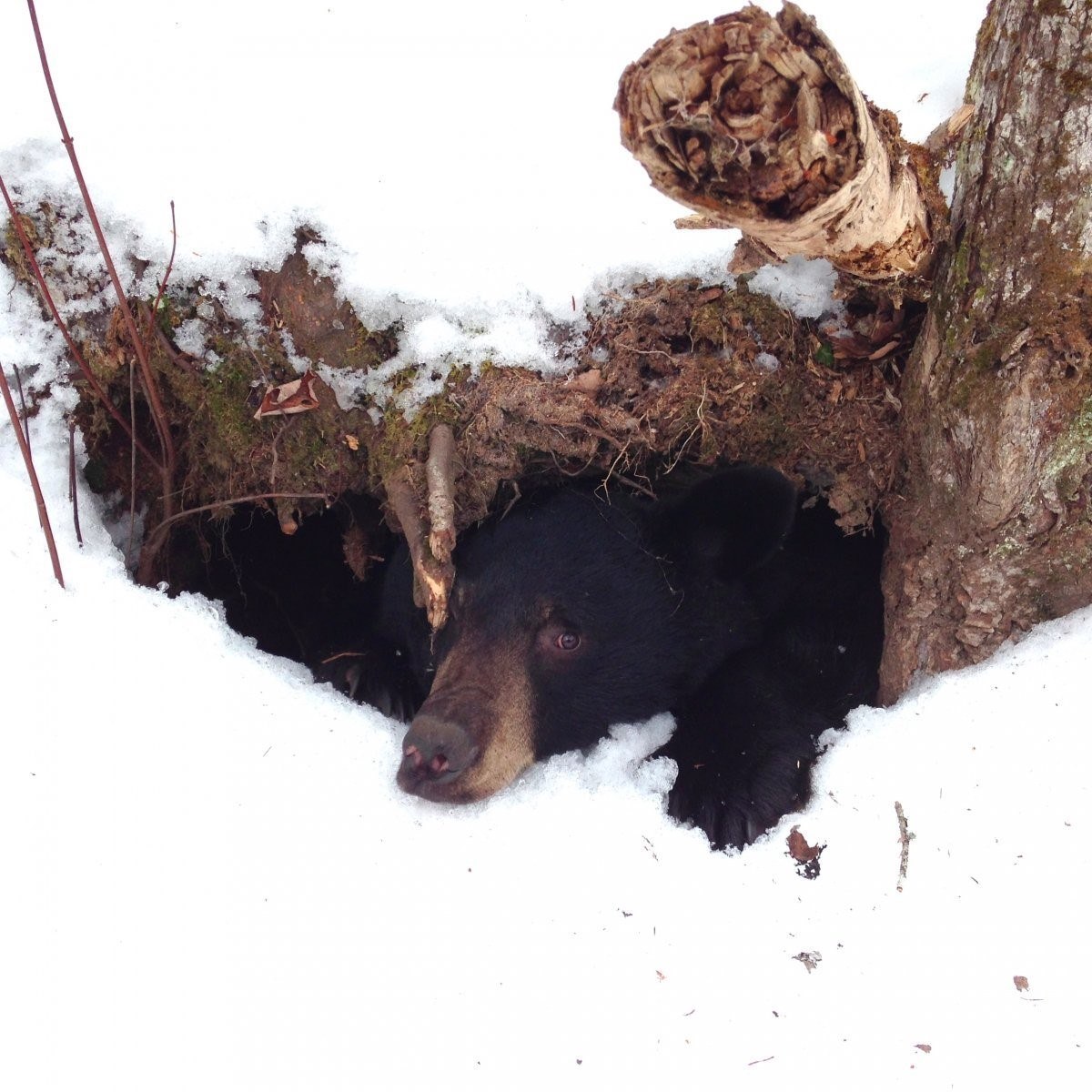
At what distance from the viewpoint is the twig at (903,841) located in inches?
93.3

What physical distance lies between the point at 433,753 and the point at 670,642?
3.44ft

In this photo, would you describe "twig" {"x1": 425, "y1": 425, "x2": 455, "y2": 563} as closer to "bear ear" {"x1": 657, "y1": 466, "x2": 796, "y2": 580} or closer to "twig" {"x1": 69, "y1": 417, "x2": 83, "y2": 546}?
"bear ear" {"x1": 657, "y1": 466, "x2": 796, "y2": 580}

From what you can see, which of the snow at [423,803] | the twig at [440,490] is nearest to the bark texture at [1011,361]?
the snow at [423,803]

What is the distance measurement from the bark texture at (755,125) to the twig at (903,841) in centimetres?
147

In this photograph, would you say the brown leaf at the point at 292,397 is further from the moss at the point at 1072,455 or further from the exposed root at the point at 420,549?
the moss at the point at 1072,455

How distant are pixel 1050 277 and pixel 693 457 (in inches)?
53.7

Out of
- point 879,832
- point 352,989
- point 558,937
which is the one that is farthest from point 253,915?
point 879,832

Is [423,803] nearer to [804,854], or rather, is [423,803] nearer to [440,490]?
[440,490]

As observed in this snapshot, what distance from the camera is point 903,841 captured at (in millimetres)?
2422

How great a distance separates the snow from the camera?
214 centimetres

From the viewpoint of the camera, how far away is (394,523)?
3.64 m

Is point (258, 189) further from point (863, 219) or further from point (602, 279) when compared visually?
point (863, 219)

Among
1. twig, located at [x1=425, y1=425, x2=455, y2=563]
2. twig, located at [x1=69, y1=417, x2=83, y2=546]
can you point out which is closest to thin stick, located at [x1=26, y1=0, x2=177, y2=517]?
twig, located at [x1=69, y1=417, x2=83, y2=546]

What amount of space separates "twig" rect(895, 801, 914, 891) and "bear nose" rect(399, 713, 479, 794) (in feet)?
3.88
